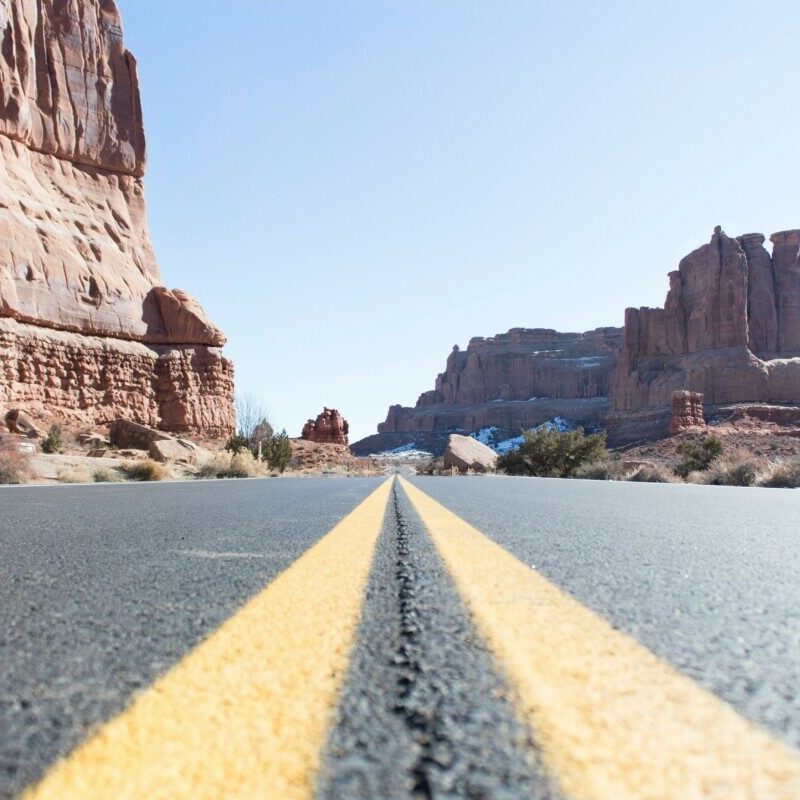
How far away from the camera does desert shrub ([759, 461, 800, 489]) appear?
453 inches

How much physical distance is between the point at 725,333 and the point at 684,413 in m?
25.6

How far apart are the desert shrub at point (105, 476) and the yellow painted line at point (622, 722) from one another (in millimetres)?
14045

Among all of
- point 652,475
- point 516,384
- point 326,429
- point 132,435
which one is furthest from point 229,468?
point 516,384

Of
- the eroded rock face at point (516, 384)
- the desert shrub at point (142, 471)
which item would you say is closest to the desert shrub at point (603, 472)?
the desert shrub at point (142, 471)

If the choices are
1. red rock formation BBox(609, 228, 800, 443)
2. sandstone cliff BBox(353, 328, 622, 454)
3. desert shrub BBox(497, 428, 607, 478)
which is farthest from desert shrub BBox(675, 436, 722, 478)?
sandstone cliff BBox(353, 328, 622, 454)

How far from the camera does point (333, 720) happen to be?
0.87 meters

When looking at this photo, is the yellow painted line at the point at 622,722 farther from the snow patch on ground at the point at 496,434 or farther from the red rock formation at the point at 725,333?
the snow patch on ground at the point at 496,434

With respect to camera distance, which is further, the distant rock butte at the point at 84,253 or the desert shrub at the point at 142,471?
the distant rock butte at the point at 84,253

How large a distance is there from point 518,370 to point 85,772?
139480mm

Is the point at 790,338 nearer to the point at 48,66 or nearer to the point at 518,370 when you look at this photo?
the point at 518,370

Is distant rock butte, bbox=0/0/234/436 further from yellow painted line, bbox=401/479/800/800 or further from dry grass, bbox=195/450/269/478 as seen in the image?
yellow painted line, bbox=401/479/800/800

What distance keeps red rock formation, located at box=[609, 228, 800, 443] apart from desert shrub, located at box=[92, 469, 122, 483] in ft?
234

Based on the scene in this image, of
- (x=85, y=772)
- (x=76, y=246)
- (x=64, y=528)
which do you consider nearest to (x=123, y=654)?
(x=85, y=772)

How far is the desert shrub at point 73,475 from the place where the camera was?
515 inches
